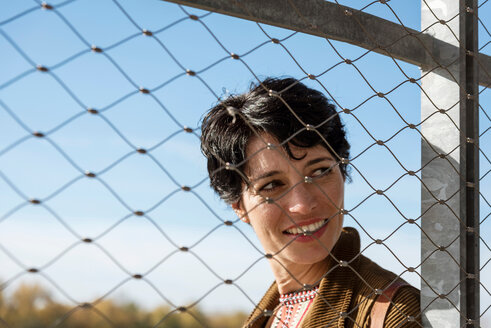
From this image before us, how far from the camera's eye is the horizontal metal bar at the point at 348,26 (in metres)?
1.28

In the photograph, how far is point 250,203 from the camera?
1640 mm

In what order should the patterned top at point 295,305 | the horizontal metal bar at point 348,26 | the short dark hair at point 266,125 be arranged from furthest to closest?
the patterned top at point 295,305 → the short dark hair at point 266,125 → the horizontal metal bar at point 348,26

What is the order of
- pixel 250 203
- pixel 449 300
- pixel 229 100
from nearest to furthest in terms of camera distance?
pixel 449 300 → pixel 250 203 → pixel 229 100

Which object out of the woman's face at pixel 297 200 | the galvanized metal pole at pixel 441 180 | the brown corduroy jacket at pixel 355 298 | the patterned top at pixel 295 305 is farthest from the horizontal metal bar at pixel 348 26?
the patterned top at pixel 295 305

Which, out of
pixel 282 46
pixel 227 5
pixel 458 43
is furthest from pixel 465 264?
pixel 227 5

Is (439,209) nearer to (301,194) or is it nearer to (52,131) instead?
(301,194)

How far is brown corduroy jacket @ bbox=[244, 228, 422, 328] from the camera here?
1.42m

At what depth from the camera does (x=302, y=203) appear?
144 centimetres

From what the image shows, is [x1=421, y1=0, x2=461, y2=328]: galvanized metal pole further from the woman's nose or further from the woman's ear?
the woman's ear

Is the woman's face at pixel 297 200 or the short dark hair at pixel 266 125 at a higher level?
the short dark hair at pixel 266 125

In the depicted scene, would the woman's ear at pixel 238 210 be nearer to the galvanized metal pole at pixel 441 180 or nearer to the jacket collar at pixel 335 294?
the jacket collar at pixel 335 294

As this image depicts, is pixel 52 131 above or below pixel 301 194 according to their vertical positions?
below

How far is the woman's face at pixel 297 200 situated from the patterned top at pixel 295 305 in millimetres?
173

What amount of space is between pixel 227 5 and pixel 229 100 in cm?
53
